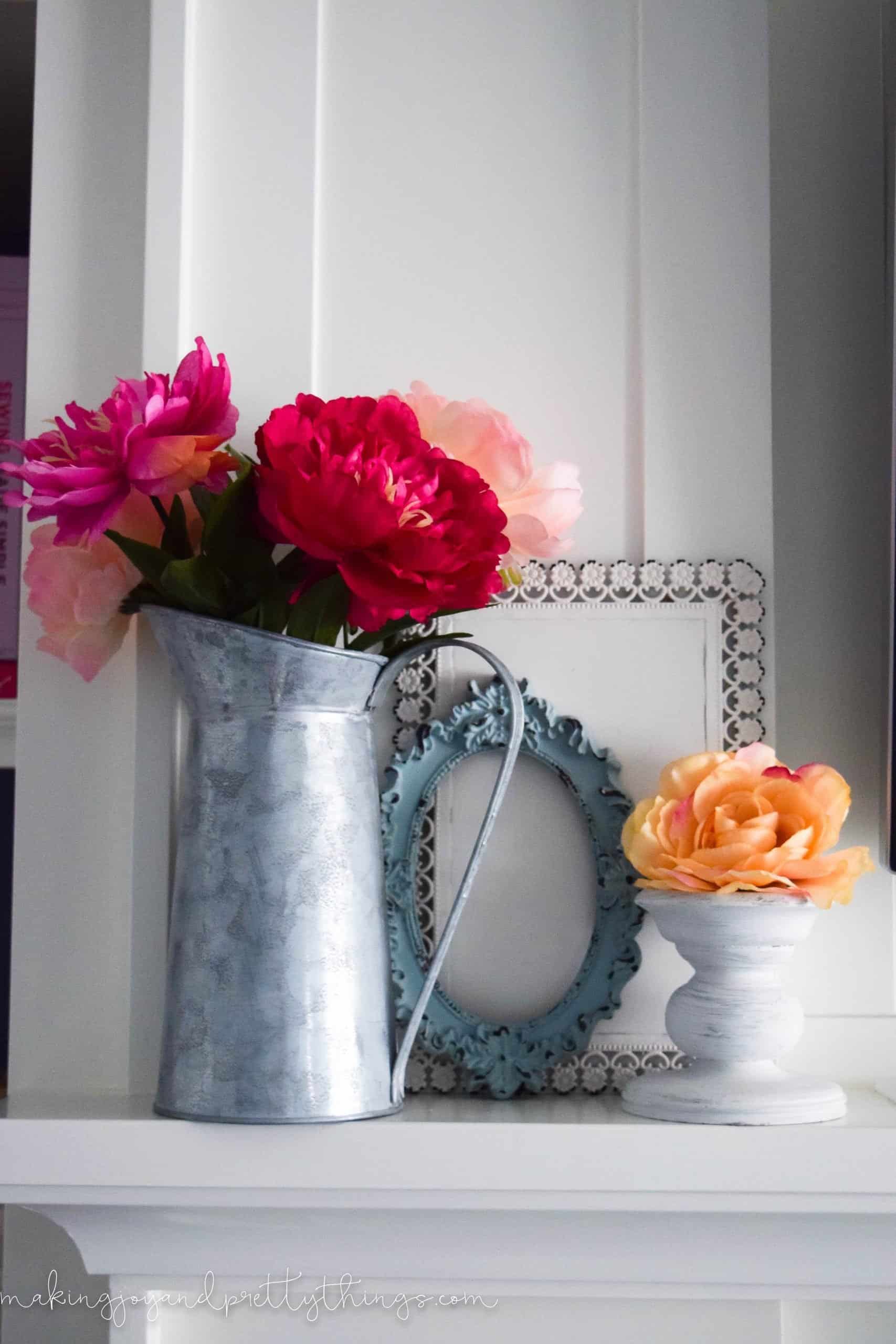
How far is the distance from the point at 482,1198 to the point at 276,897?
0.21m

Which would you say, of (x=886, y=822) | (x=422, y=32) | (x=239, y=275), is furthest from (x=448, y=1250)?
(x=422, y=32)

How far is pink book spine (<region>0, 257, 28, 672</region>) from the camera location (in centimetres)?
95

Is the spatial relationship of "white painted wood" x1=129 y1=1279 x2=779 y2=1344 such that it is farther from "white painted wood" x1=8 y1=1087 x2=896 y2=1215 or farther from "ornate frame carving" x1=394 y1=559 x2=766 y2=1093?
"ornate frame carving" x1=394 y1=559 x2=766 y2=1093

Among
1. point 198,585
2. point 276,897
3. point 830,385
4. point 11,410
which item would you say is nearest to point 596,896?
point 276,897

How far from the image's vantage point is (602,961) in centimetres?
79

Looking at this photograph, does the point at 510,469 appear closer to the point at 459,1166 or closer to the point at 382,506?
the point at 382,506

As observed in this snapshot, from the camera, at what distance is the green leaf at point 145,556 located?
714mm

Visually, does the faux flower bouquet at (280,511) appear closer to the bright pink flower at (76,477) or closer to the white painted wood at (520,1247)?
the bright pink flower at (76,477)

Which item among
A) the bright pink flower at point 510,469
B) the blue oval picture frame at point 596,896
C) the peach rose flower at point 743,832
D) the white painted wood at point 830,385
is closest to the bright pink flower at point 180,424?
the bright pink flower at point 510,469

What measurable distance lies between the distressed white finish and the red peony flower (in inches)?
9.6

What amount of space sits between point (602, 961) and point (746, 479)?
362 millimetres

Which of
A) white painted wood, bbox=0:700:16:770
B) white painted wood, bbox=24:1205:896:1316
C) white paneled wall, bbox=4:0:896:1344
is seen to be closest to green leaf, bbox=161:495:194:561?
white paneled wall, bbox=4:0:896:1344

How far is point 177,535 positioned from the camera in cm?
73

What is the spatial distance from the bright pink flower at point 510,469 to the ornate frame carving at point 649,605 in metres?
0.07
